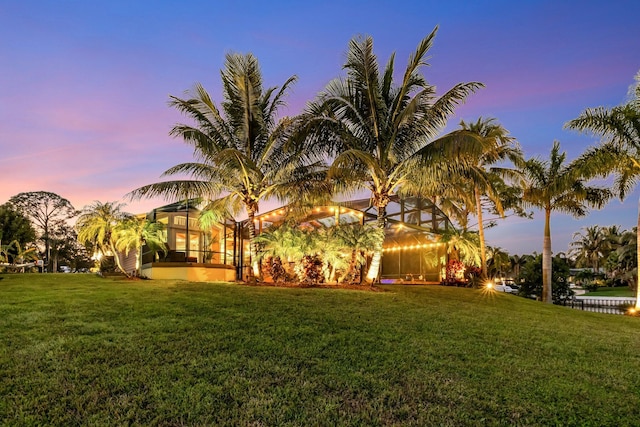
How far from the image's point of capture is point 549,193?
17.6 meters

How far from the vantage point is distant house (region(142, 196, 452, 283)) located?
626 inches

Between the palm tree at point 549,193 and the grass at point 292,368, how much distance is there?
10880 millimetres

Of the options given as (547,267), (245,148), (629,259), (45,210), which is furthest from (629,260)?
(45,210)

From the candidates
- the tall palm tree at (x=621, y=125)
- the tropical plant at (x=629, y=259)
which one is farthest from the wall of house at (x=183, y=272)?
the tropical plant at (x=629, y=259)

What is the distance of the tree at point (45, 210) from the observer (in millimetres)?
41500

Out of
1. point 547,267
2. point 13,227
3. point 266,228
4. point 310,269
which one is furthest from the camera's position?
point 13,227

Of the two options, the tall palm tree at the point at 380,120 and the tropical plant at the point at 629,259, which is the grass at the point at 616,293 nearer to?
the tropical plant at the point at 629,259

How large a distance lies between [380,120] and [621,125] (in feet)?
27.1

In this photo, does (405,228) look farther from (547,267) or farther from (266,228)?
(266,228)

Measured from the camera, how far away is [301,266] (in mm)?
13070

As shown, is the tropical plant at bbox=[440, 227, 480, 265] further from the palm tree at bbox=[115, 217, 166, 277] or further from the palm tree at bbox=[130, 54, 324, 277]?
the palm tree at bbox=[115, 217, 166, 277]

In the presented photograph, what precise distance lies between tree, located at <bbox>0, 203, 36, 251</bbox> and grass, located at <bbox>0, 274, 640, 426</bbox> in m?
27.1

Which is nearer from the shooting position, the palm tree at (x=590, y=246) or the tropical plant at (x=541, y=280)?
the tropical plant at (x=541, y=280)

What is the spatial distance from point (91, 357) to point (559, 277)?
69.7 feet
